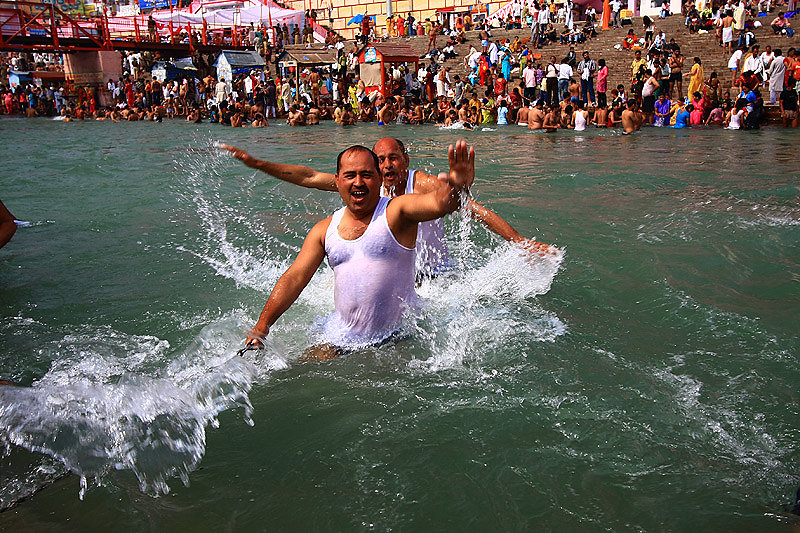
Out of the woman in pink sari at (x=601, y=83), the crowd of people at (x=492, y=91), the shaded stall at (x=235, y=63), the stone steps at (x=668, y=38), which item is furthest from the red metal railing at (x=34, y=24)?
the woman in pink sari at (x=601, y=83)

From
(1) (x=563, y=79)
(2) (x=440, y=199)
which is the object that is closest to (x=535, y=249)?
(2) (x=440, y=199)

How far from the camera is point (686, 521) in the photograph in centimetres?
261

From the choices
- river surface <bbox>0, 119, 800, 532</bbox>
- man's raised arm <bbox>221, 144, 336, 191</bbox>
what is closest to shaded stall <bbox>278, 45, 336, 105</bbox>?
river surface <bbox>0, 119, 800, 532</bbox>

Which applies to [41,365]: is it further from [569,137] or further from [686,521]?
[569,137]

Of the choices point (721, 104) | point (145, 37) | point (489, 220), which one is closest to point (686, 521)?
point (489, 220)

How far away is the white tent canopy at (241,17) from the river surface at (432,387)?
37408 mm

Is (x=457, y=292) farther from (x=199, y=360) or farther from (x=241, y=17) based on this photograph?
(x=241, y=17)

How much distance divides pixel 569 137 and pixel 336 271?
15131 millimetres

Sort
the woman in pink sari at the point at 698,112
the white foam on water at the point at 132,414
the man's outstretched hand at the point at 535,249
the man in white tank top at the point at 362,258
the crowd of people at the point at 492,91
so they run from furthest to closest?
1. the crowd of people at the point at 492,91
2. the woman in pink sari at the point at 698,112
3. the man's outstretched hand at the point at 535,249
4. the man in white tank top at the point at 362,258
5. the white foam on water at the point at 132,414

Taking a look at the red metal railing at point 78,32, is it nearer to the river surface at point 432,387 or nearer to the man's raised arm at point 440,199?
the river surface at point 432,387

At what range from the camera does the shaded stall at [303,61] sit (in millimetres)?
32750

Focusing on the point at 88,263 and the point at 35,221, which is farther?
the point at 35,221

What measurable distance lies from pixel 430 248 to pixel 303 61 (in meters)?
29.3

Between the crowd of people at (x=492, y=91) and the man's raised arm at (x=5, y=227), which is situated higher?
the crowd of people at (x=492, y=91)
